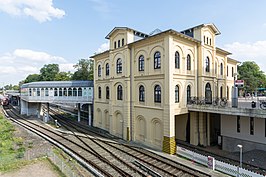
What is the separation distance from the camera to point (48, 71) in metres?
89.2

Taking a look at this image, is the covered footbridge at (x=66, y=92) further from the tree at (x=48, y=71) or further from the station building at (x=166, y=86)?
the tree at (x=48, y=71)

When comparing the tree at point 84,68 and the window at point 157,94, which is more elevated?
the tree at point 84,68

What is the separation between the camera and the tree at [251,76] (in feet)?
160

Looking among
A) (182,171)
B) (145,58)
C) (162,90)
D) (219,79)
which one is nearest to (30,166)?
(182,171)

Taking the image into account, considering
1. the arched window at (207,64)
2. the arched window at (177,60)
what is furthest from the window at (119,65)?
the arched window at (207,64)

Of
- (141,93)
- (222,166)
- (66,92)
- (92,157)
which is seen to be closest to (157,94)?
(141,93)

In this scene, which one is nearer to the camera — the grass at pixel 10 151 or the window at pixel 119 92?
the grass at pixel 10 151

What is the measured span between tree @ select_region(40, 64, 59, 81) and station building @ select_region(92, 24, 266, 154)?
69033 millimetres

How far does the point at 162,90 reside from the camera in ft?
63.0

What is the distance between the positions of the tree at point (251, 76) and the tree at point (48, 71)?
7642cm

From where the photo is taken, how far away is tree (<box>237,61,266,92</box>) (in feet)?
160

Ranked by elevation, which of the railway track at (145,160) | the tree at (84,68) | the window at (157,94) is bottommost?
the railway track at (145,160)


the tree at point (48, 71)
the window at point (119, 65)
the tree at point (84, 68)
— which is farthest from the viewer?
the tree at point (48, 71)

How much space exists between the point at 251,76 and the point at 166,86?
140 feet
